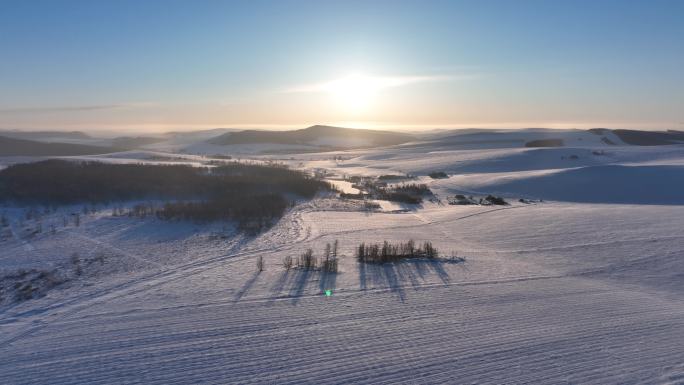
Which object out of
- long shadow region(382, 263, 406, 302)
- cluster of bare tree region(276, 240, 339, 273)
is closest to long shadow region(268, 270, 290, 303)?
cluster of bare tree region(276, 240, 339, 273)

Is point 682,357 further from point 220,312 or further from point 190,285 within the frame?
point 190,285

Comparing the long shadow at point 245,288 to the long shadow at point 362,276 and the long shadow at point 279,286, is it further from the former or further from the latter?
the long shadow at point 362,276

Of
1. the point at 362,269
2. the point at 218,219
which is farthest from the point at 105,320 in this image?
the point at 218,219

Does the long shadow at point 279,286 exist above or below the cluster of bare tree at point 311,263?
below

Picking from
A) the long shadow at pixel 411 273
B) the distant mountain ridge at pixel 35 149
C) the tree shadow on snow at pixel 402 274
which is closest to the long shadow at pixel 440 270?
the tree shadow on snow at pixel 402 274

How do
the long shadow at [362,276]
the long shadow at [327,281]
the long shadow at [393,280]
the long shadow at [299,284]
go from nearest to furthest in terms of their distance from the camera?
1. the long shadow at [299,284]
2. the long shadow at [393,280]
3. the long shadow at [327,281]
4. the long shadow at [362,276]

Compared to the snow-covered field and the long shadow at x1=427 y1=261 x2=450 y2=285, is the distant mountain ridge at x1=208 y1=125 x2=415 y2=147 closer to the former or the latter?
the snow-covered field
